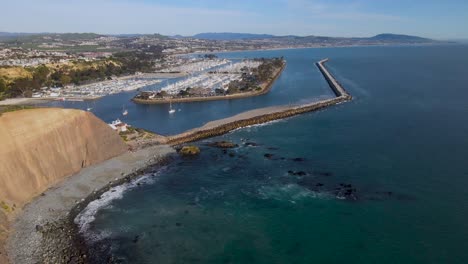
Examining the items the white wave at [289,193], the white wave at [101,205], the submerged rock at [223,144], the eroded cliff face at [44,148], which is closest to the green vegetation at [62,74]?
the eroded cliff face at [44,148]

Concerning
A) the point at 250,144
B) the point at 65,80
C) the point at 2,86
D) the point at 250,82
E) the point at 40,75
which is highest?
the point at 40,75

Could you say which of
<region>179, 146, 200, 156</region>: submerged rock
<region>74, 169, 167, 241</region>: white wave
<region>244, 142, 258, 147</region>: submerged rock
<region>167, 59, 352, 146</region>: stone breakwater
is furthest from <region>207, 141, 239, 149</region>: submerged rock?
<region>74, 169, 167, 241</region>: white wave

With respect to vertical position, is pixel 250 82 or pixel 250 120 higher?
pixel 250 82

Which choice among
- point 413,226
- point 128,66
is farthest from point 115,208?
point 128,66

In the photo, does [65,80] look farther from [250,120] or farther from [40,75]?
[250,120]

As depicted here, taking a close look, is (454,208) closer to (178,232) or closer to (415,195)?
(415,195)

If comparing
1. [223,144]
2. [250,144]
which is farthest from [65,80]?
[250,144]
